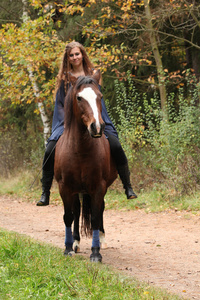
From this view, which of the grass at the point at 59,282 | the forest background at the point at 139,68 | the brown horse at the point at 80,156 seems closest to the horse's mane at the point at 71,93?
the brown horse at the point at 80,156

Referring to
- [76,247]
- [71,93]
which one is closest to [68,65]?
[71,93]

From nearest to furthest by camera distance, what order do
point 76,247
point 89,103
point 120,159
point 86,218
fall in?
point 89,103 → point 120,159 → point 86,218 → point 76,247

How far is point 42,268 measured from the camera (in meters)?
4.61

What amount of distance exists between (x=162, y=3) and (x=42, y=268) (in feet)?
34.4

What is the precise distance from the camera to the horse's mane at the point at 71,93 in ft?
16.5

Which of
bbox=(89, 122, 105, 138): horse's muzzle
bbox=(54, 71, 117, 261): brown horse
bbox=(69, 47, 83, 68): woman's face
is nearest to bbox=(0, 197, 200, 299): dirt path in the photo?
bbox=(54, 71, 117, 261): brown horse

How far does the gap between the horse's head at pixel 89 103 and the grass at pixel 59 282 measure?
150 cm

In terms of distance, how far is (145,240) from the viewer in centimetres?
783

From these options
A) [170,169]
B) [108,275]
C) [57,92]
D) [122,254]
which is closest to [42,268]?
[108,275]

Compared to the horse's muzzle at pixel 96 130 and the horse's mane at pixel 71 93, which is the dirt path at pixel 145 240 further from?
the horse's mane at pixel 71 93

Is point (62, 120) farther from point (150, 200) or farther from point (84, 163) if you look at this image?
point (150, 200)

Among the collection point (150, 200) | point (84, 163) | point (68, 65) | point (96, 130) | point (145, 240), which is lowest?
point (150, 200)

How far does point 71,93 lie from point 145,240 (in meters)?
3.63

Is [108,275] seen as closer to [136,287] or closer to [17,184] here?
[136,287]
